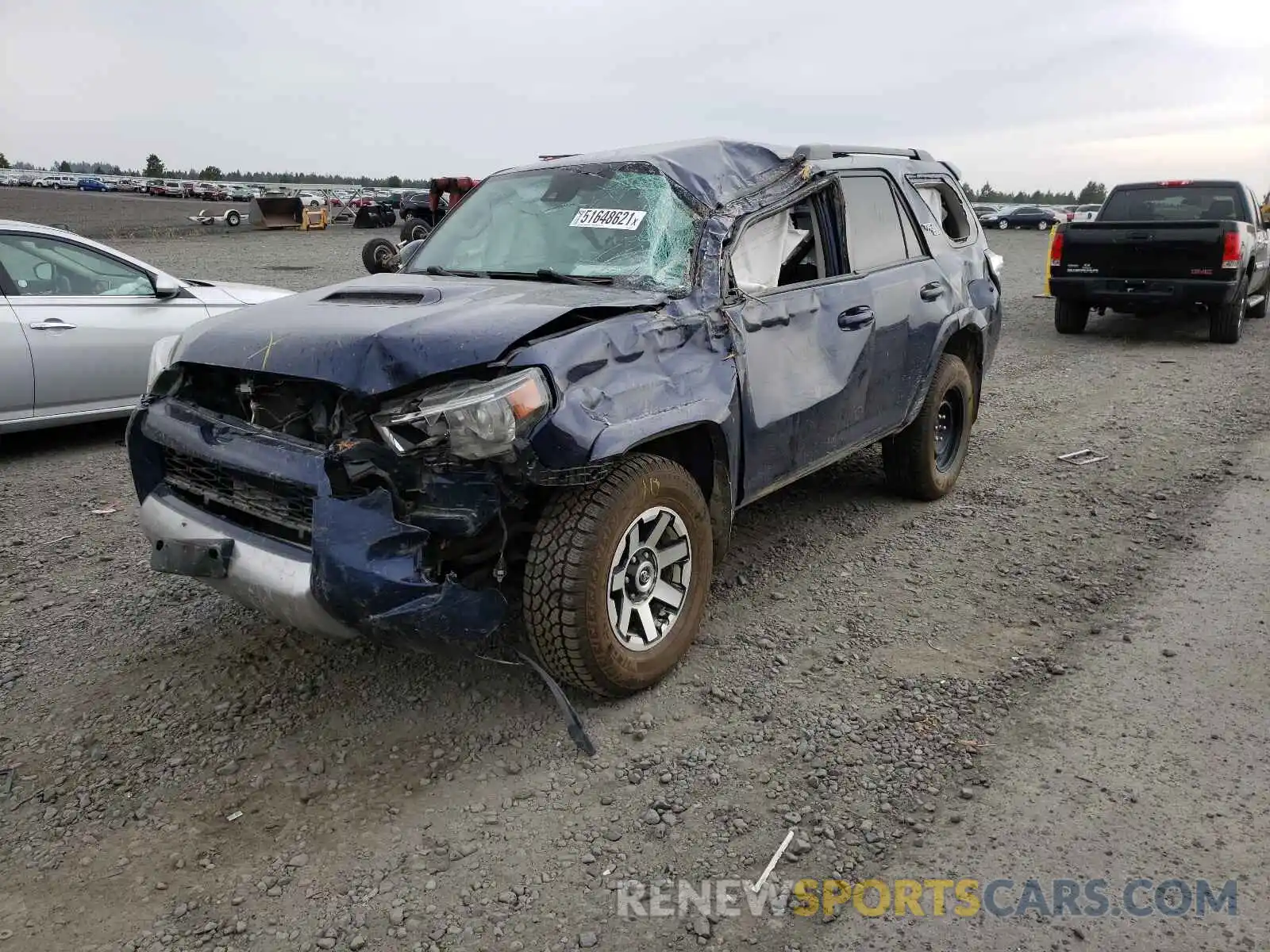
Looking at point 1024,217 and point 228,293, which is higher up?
point 1024,217

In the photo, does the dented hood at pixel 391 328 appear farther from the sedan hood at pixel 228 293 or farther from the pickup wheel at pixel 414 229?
the pickup wheel at pixel 414 229

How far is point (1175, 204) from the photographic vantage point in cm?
1184

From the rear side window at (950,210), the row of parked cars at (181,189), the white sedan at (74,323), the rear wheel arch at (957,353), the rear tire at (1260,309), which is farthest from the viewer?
the row of parked cars at (181,189)

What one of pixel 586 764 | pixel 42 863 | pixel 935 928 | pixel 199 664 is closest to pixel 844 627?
pixel 586 764

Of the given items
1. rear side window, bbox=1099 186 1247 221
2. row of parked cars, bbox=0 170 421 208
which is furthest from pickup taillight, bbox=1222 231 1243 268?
row of parked cars, bbox=0 170 421 208

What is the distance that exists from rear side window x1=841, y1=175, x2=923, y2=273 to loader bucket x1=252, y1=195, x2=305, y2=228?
30863 mm

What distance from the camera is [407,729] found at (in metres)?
3.22

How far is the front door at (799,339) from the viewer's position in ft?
12.3

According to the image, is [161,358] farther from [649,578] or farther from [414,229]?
[414,229]

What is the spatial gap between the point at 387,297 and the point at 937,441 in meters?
3.39

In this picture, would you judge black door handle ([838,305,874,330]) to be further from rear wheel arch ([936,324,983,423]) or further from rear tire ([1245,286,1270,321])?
rear tire ([1245,286,1270,321])

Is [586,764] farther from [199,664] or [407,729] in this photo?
[199,664]

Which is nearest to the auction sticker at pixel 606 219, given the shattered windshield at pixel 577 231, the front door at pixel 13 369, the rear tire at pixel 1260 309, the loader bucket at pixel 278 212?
the shattered windshield at pixel 577 231

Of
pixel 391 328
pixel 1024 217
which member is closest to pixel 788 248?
pixel 391 328
